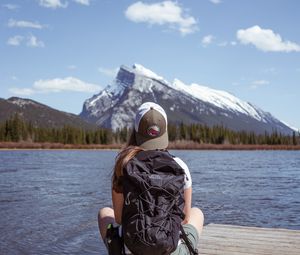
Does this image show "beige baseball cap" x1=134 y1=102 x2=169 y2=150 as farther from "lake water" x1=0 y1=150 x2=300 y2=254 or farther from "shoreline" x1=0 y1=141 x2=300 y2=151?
"shoreline" x1=0 y1=141 x2=300 y2=151

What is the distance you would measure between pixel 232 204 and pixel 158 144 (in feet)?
47.3

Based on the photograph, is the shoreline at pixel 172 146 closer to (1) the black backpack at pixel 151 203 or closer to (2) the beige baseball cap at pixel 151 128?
(2) the beige baseball cap at pixel 151 128

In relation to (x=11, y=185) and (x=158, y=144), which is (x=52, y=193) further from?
(x=158, y=144)

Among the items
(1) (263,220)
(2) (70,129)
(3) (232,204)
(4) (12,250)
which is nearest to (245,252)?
(4) (12,250)

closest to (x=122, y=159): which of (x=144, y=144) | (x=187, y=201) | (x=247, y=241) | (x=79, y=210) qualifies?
(x=144, y=144)

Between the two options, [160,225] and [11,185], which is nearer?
[160,225]

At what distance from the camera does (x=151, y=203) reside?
11.8ft

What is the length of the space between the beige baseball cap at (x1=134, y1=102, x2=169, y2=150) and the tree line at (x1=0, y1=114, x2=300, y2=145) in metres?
142

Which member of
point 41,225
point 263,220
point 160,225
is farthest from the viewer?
point 263,220

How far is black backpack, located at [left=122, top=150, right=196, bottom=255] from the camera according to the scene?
3574mm

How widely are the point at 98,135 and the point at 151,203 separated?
15688 centimetres

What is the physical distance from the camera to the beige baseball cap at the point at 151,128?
379 cm

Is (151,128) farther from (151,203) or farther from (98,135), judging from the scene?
(98,135)

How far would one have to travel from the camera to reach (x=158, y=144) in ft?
12.5
